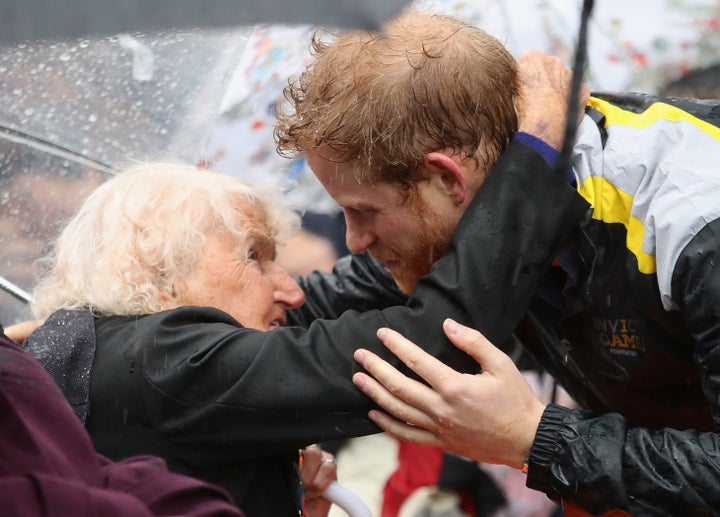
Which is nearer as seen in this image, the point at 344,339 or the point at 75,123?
the point at 344,339

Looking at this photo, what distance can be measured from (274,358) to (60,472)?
867mm

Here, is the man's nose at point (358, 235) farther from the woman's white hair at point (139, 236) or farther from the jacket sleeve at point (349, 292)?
the jacket sleeve at point (349, 292)

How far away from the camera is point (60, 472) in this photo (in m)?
1.33

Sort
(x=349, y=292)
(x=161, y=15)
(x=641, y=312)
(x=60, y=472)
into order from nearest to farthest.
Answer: (x=161, y=15)
(x=60, y=472)
(x=641, y=312)
(x=349, y=292)

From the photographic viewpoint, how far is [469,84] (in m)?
2.41

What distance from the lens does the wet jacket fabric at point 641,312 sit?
2113 millimetres

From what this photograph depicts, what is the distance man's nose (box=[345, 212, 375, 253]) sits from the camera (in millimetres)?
2531

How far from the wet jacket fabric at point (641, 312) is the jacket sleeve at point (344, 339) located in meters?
0.14

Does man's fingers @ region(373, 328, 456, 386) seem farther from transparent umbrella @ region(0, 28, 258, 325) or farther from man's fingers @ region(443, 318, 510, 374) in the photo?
transparent umbrella @ region(0, 28, 258, 325)

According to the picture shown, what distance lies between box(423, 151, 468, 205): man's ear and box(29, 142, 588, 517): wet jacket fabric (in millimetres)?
125

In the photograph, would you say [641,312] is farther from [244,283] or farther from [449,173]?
[244,283]

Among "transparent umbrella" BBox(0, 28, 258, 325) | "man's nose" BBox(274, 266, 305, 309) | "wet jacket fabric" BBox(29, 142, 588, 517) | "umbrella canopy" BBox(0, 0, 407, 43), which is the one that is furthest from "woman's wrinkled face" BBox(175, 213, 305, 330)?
"umbrella canopy" BBox(0, 0, 407, 43)

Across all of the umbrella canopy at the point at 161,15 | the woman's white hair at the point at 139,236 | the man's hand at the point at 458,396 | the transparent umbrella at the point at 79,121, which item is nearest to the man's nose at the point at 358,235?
the woman's white hair at the point at 139,236

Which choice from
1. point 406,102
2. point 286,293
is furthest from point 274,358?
point 406,102
